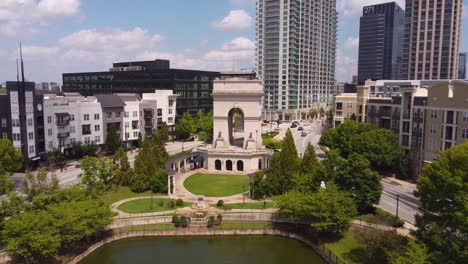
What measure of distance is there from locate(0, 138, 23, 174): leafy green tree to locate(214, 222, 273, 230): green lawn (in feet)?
130

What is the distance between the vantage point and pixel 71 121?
8912 centimetres

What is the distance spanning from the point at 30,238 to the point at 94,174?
18.6 meters

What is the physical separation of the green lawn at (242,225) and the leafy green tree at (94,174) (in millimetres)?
17026

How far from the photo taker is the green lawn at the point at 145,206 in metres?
55.5

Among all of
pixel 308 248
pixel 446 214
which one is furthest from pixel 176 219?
pixel 446 214

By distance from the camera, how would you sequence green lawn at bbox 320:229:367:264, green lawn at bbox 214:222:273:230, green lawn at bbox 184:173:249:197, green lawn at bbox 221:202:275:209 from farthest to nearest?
green lawn at bbox 184:173:249:197
green lawn at bbox 221:202:275:209
green lawn at bbox 214:222:273:230
green lawn at bbox 320:229:367:264

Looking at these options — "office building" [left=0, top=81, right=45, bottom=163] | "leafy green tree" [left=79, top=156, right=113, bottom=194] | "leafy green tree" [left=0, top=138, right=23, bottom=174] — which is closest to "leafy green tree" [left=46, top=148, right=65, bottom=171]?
"office building" [left=0, top=81, right=45, bottom=163]

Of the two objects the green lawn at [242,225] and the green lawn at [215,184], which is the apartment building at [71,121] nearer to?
the green lawn at [215,184]

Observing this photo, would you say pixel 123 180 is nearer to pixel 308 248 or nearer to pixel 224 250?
pixel 224 250

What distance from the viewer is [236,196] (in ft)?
207

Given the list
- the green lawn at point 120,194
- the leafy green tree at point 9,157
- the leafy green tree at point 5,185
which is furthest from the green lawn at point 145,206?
the leafy green tree at point 9,157

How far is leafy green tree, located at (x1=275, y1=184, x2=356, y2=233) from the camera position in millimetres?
44906

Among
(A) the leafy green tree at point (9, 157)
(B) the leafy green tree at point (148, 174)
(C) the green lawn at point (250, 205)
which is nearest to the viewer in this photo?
(C) the green lawn at point (250, 205)

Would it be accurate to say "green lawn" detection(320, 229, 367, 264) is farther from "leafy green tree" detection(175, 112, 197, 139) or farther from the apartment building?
"leafy green tree" detection(175, 112, 197, 139)
